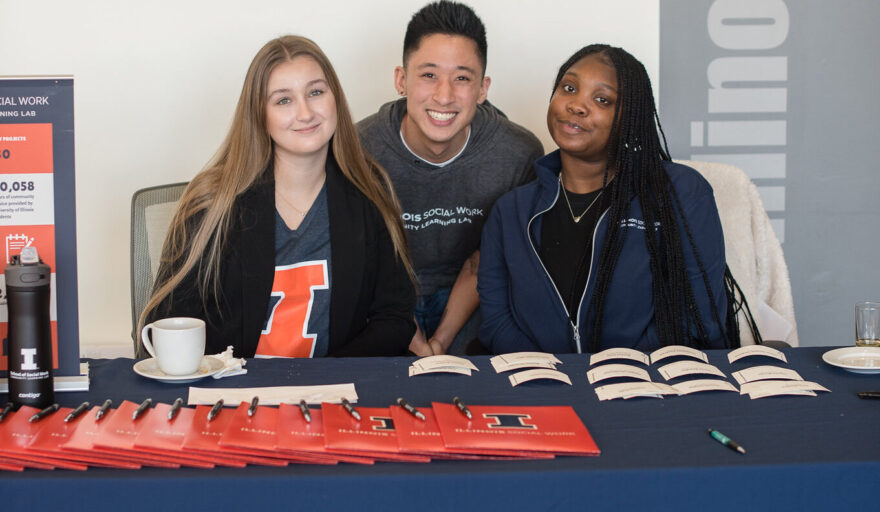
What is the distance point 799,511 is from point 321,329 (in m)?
1.21

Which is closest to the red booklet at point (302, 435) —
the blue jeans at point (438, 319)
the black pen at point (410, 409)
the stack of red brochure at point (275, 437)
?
the stack of red brochure at point (275, 437)

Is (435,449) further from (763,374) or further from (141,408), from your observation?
(763,374)

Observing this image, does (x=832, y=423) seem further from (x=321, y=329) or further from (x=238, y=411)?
(x=321, y=329)

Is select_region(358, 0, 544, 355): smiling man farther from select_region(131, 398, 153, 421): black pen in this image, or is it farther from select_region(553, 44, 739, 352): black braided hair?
select_region(131, 398, 153, 421): black pen

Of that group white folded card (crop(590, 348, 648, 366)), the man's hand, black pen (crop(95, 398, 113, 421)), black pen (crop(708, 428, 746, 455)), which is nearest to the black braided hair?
white folded card (crop(590, 348, 648, 366))

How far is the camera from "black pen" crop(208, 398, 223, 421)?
1138mm

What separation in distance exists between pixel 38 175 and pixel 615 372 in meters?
0.97

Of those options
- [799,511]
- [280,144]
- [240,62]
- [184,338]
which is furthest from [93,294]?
[799,511]

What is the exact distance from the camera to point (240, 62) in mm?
2980

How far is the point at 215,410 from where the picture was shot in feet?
3.80

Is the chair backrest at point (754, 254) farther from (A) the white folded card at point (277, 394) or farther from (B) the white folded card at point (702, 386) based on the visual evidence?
(A) the white folded card at point (277, 394)

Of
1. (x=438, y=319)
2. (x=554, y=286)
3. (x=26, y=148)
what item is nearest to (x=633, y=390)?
(x=554, y=286)

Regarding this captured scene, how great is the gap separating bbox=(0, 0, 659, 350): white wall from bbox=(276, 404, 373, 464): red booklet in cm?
206

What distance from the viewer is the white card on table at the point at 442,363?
1.42 m
